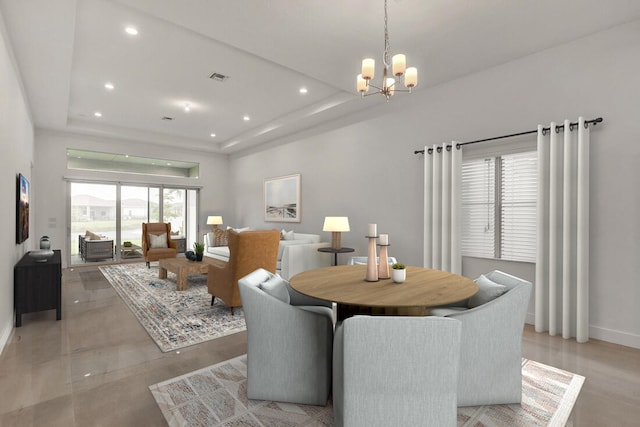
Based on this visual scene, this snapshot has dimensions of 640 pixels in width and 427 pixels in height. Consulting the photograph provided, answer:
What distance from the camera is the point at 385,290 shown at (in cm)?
192

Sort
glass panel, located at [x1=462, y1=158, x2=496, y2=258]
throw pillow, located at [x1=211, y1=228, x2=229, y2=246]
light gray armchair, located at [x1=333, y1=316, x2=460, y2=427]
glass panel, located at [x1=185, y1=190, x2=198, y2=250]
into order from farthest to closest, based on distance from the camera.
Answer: glass panel, located at [x1=185, y1=190, x2=198, y2=250] < throw pillow, located at [x1=211, y1=228, x2=229, y2=246] < glass panel, located at [x1=462, y1=158, x2=496, y2=258] < light gray armchair, located at [x1=333, y1=316, x2=460, y2=427]

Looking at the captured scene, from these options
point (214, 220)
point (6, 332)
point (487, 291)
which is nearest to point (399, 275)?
point (487, 291)

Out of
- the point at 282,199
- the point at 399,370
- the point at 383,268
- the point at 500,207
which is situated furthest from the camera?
the point at 282,199

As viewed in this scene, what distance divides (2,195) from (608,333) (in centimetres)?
558

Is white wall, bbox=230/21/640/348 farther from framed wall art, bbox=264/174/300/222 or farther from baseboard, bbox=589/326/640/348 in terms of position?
framed wall art, bbox=264/174/300/222

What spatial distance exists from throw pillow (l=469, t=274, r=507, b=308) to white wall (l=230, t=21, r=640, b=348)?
1.68 m

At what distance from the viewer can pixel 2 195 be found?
2.83 metres

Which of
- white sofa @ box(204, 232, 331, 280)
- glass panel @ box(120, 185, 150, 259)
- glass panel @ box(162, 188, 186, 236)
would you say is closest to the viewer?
white sofa @ box(204, 232, 331, 280)

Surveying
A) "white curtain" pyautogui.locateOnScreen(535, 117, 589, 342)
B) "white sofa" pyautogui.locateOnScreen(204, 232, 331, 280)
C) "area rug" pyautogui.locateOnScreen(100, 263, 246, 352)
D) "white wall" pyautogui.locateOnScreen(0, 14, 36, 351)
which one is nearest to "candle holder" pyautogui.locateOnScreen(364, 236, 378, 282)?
"area rug" pyautogui.locateOnScreen(100, 263, 246, 352)

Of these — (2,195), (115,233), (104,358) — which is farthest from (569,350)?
(115,233)

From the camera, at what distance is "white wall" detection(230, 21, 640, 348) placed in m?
2.88

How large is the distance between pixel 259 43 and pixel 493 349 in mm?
3282

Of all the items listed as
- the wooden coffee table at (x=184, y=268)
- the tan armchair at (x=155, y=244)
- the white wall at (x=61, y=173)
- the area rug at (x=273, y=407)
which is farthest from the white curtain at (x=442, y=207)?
the white wall at (x=61, y=173)

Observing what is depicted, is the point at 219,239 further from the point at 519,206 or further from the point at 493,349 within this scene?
the point at 493,349
